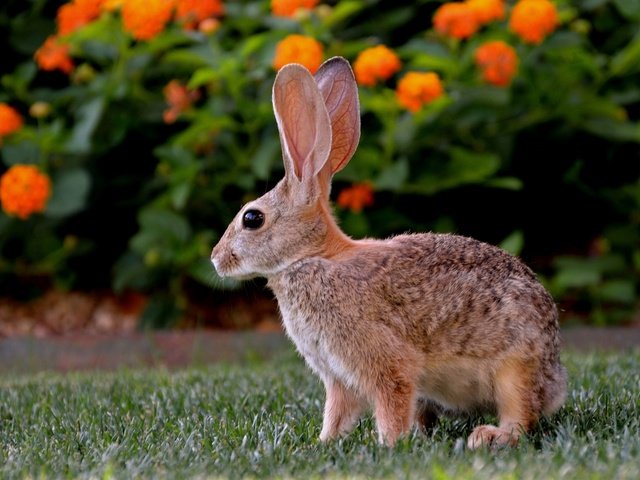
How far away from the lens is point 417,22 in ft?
23.5

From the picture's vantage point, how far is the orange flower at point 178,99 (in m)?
6.08

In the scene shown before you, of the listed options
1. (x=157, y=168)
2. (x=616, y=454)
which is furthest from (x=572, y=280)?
(x=616, y=454)

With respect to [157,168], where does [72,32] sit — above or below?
above

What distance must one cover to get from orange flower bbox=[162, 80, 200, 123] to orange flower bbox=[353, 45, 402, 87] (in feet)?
3.28

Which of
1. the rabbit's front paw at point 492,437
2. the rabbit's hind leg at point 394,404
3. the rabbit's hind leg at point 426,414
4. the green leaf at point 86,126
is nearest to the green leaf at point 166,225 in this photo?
the green leaf at point 86,126

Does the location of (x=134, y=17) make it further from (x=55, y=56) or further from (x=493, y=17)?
(x=493, y=17)

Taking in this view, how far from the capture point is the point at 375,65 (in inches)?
225

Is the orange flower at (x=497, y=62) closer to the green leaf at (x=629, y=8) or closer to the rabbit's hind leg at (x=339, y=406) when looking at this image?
the green leaf at (x=629, y=8)

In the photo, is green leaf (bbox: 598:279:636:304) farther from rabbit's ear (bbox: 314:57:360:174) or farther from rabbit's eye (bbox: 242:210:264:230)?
rabbit's eye (bbox: 242:210:264:230)

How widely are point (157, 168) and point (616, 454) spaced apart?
4335mm

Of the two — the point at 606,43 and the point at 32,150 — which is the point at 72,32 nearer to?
the point at 32,150

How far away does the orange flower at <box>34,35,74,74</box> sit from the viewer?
6402 mm

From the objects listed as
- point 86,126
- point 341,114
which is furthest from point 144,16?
point 341,114

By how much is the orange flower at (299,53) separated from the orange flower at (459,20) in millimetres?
720
